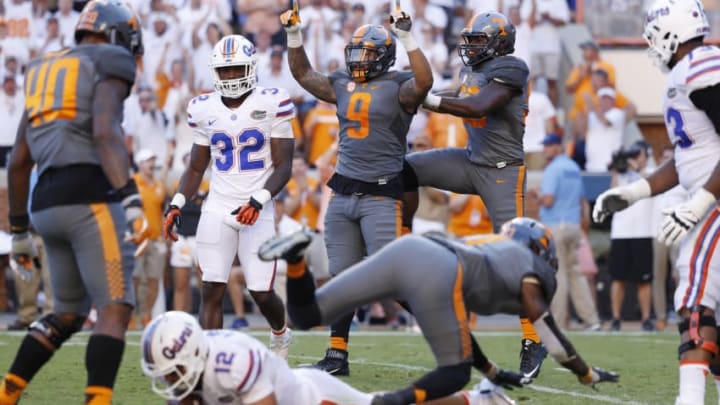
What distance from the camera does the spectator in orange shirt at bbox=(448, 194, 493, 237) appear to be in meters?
12.6

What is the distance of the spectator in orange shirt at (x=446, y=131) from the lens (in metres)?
13.4

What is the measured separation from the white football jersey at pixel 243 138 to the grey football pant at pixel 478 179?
2.68 ft

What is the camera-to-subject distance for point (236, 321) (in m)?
12.3

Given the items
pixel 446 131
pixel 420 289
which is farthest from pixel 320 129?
pixel 420 289

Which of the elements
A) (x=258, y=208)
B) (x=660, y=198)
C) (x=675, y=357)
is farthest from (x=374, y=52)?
(x=660, y=198)

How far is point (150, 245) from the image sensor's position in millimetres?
12633

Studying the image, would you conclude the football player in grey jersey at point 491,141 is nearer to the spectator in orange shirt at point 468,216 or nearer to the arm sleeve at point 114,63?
the arm sleeve at point 114,63

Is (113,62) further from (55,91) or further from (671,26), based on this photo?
(671,26)

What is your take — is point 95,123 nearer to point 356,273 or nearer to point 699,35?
point 356,273

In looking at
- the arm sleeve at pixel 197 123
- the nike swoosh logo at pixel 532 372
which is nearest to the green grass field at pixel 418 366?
the nike swoosh logo at pixel 532 372

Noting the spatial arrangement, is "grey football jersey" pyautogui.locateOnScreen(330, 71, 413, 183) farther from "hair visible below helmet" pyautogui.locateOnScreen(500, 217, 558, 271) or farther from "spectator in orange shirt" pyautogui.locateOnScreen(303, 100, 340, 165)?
"spectator in orange shirt" pyautogui.locateOnScreen(303, 100, 340, 165)

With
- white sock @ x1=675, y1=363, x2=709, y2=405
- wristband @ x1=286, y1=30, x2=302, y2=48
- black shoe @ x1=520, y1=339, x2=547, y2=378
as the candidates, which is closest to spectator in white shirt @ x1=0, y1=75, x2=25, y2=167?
wristband @ x1=286, y1=30, x2=302, y2=48

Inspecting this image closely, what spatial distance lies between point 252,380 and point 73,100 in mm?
1471

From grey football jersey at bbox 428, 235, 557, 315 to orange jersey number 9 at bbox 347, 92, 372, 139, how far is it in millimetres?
2028
